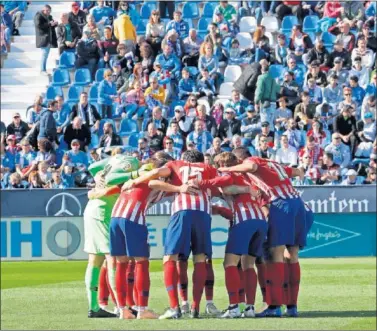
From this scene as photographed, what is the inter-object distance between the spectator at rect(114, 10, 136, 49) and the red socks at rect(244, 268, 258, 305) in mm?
15864

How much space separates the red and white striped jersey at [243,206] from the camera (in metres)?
14.0

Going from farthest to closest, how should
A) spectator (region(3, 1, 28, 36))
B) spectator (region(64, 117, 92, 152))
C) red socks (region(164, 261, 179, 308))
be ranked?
spectator (region(3, 1, 28, 36)) → spectator (region(64, 117, 92, 152)) → red socks (region(164, 261, 179, 308))

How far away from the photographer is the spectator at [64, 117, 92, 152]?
27.2 m

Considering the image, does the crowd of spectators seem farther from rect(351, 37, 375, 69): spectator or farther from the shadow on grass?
the shadow on grass

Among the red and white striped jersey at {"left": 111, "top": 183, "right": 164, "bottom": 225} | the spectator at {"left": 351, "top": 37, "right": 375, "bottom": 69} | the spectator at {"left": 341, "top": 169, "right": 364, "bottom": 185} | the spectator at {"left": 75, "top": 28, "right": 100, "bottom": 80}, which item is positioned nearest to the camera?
the red and white striped jersey at {"left": 111, "top": 183, "right": 164, "bottom": 225}

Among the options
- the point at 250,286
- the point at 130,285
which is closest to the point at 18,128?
the point at 130,285

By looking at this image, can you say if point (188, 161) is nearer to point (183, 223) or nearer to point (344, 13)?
point (183, 223)

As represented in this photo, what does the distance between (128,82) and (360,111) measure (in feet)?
18.2

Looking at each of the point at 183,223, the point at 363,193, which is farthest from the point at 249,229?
the point at 363,193

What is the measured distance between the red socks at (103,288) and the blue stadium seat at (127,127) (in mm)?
13555

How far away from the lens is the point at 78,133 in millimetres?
27312

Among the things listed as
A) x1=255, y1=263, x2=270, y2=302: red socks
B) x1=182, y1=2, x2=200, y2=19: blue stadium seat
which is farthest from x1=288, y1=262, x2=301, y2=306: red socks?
x1=182, y1=2, x2=200, y2=19: blue stadium seat

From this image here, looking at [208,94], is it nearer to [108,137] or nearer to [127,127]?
[127,127]

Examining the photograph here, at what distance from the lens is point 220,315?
46.3ft
